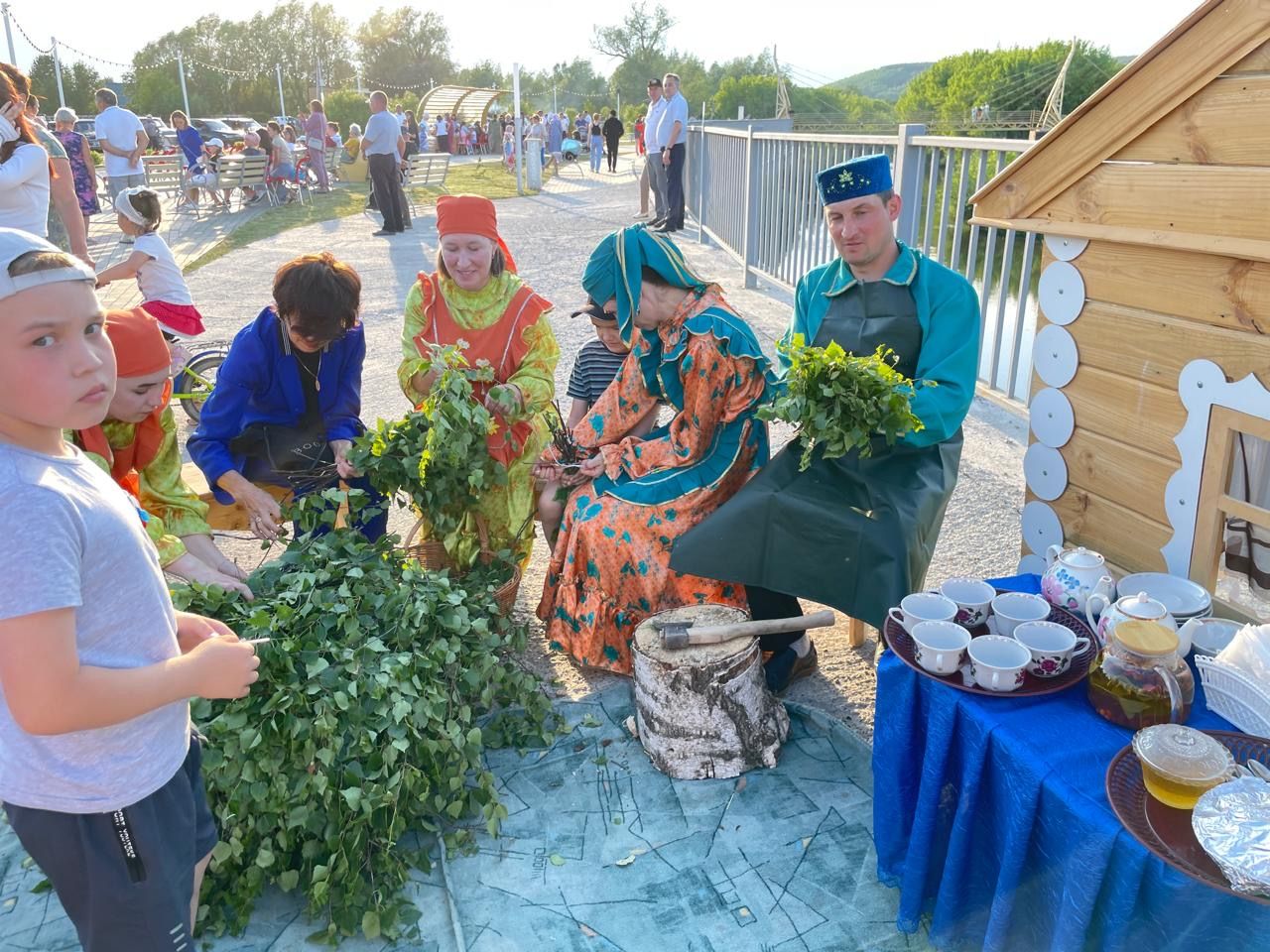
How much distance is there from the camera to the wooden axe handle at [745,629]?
9.69ft

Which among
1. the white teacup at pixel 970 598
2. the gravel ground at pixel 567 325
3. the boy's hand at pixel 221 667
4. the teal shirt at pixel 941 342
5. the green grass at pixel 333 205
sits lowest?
the gravel ground at pixel 567 325

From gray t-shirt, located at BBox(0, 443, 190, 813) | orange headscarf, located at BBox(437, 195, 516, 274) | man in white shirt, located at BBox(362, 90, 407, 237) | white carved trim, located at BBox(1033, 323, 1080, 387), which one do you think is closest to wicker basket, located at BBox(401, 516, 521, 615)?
orange headscarf, located at BBox(437, 195, 516, 274)

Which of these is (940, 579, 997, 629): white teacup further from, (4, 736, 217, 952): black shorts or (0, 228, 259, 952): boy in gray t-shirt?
(4, 736, 217, 952): black shorts

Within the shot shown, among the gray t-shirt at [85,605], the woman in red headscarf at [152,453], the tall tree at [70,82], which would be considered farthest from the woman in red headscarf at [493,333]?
the tall tree at [70,82]

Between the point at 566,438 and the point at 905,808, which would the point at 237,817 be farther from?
the point at 566,438

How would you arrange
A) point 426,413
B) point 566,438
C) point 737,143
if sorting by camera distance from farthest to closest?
point 737,143
point 566,438
point 426,413

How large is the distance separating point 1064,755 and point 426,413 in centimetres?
245

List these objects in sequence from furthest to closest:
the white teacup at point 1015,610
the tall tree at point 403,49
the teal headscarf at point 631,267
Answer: the tall tree at point 403,49 → the teal headscarf at point 631,267 → the white teacup at point 1015,610

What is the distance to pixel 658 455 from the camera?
360 centimetres

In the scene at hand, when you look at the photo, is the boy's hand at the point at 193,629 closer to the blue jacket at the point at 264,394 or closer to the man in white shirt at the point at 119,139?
the blue jacket at the point at 264,394

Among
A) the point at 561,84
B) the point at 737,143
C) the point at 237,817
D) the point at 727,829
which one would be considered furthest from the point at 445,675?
the point at 561,84

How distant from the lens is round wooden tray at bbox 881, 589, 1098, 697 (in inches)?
83.8

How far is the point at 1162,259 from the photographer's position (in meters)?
2.44

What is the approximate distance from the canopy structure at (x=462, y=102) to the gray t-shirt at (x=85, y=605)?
39451mm
